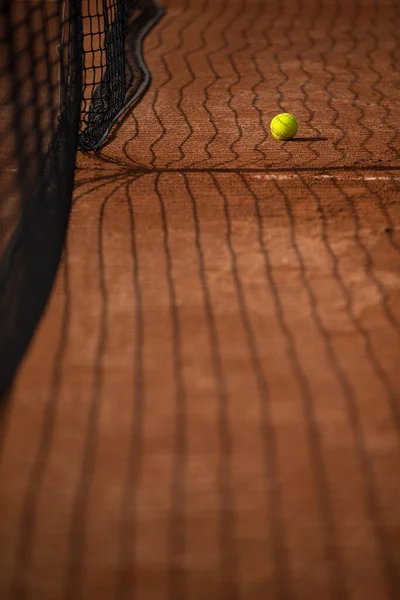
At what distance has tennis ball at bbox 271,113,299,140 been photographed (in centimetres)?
606

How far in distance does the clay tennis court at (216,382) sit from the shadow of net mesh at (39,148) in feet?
0.36

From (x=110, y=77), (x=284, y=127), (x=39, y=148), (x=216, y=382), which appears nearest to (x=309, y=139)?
(x=284, y=127)

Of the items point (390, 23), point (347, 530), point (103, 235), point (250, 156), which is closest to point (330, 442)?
point (347, 530)

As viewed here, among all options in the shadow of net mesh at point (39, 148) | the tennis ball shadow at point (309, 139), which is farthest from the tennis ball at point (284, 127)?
the shadow of net mesh at point (39, 148)

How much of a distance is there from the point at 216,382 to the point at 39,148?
2.28 metres

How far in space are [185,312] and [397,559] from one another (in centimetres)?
172

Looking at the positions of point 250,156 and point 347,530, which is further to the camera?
point 250,156

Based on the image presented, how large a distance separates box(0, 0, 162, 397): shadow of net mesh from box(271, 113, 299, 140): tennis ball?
1359 mm

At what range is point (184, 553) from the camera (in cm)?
255

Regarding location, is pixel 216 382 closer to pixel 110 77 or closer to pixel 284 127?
pixel 284 127

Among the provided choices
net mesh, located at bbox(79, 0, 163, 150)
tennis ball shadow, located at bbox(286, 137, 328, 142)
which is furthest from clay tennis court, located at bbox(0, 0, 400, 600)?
net mesh, located at bbox(79, 0, 163, 150)

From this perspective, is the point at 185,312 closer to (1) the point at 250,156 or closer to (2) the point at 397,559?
(2) the point at 397,559

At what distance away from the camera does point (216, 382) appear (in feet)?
11.1

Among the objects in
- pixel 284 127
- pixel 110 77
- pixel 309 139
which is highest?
pixel 110 77
